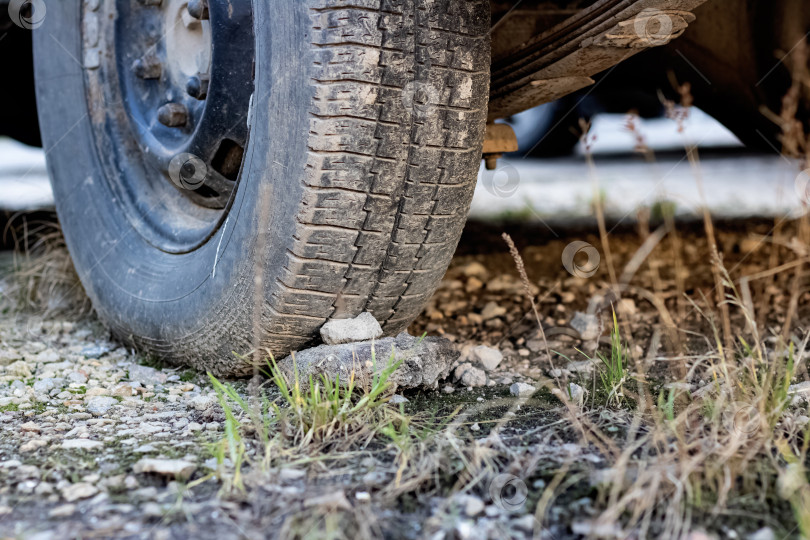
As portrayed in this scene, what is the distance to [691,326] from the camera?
1.90 meters

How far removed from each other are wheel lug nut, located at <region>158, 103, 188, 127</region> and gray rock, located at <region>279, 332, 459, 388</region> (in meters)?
0.62

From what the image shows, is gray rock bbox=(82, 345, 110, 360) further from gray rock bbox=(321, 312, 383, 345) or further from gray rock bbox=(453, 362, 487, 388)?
gray rock bbox=(453, 362, 487, 388)

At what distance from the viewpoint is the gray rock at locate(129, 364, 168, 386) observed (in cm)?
A: 164

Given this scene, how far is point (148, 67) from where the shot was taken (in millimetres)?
1775

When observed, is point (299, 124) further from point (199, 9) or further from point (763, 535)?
point (763, 535)

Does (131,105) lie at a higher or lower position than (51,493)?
higher

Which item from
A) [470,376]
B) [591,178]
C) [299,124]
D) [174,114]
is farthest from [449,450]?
[591,178]

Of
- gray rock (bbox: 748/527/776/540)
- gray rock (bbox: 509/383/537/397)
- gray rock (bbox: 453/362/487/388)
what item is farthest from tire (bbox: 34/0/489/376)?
gray rock (bbox: 748/527/776/540)

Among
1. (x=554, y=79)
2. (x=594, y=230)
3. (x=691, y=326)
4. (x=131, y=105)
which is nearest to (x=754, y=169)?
(x=594, y=230)

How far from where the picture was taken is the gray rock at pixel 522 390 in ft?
4.79

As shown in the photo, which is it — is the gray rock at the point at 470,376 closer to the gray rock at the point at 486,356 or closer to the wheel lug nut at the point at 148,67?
the gray rock at the point at 486,356

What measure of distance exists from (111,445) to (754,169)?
489 centimetres

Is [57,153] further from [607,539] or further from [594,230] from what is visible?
[594,230]

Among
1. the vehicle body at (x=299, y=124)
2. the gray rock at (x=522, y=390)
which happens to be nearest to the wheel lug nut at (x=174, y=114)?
the vehicle body at (x=299, y=124)
